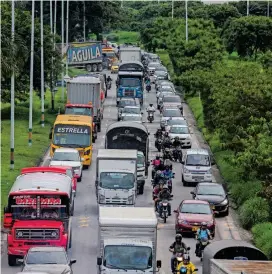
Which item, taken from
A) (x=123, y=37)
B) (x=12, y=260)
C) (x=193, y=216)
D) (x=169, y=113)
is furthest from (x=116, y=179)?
(x=123, y=37)

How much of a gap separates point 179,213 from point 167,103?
135ft

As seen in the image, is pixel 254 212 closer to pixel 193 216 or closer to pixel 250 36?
pixel 193 216

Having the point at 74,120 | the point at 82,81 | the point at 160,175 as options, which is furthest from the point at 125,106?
the point at 160,175

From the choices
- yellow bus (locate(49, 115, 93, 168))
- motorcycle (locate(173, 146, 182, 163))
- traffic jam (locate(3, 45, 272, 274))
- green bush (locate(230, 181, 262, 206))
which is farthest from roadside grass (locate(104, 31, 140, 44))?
green bush (locate(230, 181, 262, 206))

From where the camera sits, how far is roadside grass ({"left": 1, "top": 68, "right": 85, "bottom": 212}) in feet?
168

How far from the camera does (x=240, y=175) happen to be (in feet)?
156

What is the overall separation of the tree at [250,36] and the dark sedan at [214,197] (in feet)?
245

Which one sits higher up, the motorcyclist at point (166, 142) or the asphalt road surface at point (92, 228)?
the motorcyclist at point (166, 142)

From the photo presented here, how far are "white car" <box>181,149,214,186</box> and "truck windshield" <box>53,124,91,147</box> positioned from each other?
5649mm

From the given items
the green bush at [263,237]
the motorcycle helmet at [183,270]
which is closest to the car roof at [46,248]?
the motorcycle helmet at [183,270]

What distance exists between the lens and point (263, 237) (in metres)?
Answer: 36.8

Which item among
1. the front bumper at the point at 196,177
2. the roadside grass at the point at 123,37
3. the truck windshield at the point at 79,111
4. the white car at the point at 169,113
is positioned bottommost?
the front bumper at the point at 196,177

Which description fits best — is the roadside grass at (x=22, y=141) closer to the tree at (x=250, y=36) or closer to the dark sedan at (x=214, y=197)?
the dark sedan at (x=214, y=197)

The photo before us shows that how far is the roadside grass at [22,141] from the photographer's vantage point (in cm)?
5125
